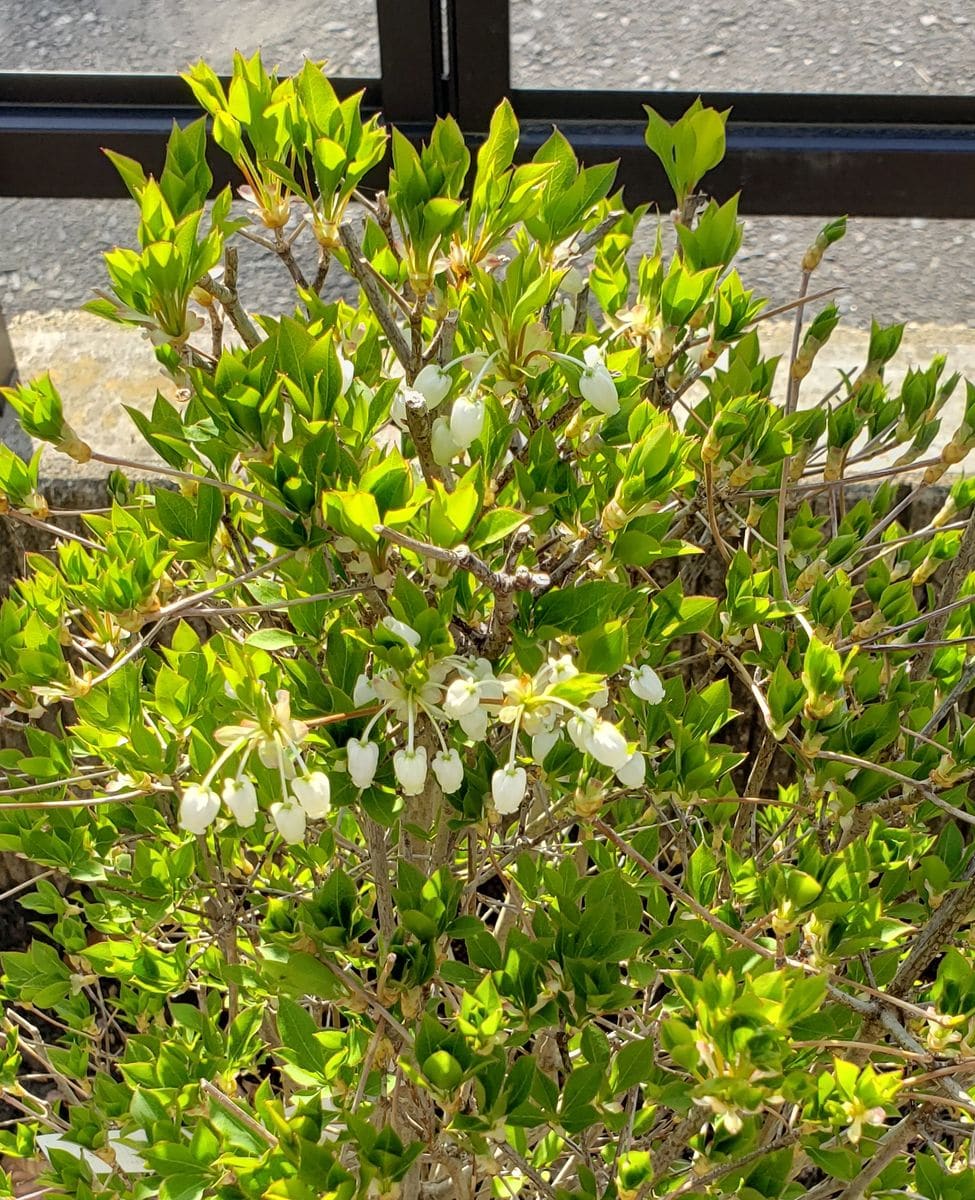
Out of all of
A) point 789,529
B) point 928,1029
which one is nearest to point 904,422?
point 789,529

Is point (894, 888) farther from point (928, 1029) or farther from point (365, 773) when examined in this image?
point (365, 773)

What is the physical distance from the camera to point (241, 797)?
745 millimetres

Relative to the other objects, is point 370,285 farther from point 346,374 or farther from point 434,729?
point 434,729

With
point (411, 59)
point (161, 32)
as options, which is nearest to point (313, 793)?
point (411, 59)

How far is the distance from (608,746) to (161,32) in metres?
1.56

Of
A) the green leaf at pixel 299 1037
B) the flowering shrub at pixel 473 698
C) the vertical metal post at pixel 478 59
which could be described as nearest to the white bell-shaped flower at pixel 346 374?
the flowering shrub at pixel 473 698

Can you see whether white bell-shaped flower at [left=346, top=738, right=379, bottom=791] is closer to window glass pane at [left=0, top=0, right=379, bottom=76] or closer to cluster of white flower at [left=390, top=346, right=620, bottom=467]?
cluster of white flower at [left=390, top=346, right=620, bottom=467]

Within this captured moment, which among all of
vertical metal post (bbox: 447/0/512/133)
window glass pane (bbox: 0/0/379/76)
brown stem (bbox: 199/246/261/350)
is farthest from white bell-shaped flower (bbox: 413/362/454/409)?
window glass pane (bbox: 0/0/379/76)

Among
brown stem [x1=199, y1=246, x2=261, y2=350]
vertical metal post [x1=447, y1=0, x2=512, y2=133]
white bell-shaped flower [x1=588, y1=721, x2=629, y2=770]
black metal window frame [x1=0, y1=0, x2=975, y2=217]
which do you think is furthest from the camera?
black metal window frame [x1=0, y1=0, x2=975, y2=217]

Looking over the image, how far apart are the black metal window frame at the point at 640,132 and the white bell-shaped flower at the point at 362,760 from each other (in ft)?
4.01

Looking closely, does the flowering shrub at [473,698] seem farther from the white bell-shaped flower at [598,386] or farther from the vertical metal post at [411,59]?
the vertical metal post at [411,59]

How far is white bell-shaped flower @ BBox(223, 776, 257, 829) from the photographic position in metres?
0.74

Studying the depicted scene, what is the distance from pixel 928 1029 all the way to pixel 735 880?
220 mm

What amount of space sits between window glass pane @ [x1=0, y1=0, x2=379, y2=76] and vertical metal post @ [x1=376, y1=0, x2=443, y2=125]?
3.9 inches
